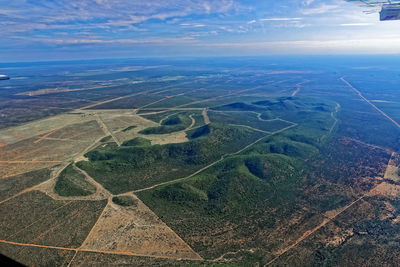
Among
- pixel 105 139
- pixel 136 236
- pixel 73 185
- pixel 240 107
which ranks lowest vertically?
pixel 136 236

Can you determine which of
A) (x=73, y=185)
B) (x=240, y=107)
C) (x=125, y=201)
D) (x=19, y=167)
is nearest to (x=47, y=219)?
(x=73, y=185)

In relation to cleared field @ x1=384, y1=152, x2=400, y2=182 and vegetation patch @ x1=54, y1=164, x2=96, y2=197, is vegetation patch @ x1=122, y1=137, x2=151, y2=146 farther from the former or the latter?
cleared field @ x1=384, y1=152, x2=400, y2=182

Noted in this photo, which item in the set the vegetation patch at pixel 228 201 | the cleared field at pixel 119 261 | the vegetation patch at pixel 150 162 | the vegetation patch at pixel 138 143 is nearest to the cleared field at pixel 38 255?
the cleared field at pixel 119 261

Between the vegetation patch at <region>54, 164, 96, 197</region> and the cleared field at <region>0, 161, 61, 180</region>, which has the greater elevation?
the cleared field at <region>0, 161, 61, 180</region>

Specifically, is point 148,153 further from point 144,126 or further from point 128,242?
point 144,126

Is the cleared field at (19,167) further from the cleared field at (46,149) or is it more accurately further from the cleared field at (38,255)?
the cleared field at (38,255)

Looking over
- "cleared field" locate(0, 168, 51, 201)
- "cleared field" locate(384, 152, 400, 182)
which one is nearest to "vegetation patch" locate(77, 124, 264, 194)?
"cleared field" locate(0, 168, 51, 201)

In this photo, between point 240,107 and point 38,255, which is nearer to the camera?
point 38,255

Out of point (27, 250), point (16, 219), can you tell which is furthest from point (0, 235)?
point (27, 250)

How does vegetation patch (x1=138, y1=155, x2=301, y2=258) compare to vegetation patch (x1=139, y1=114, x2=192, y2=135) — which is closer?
vegetation patch (x1=138, y1=155, x2=301, y2=258)

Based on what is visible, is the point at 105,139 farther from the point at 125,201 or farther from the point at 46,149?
the point at 125,201
